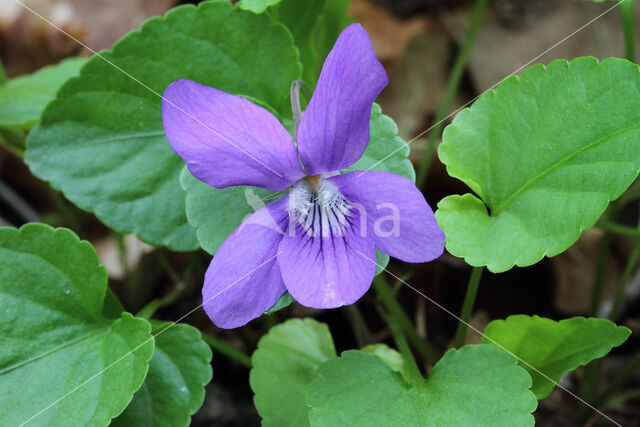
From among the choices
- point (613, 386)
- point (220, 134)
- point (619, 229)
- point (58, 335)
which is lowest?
point (613, 386)

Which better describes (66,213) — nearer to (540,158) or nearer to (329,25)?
(329,25)

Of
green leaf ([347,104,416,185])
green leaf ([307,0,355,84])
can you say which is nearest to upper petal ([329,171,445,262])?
green leaf ([347,104,416,185])

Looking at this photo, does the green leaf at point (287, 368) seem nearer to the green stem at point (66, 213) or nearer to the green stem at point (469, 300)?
the green stem at point (469, 300)

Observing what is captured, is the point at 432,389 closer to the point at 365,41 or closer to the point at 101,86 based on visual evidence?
the point at 365,41

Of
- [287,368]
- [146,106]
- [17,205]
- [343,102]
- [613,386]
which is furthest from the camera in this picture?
[17,205]

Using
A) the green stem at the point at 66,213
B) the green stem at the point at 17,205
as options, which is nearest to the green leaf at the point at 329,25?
the green stem at the point at 66,213

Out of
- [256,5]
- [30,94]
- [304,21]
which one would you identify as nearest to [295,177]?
[256,5]

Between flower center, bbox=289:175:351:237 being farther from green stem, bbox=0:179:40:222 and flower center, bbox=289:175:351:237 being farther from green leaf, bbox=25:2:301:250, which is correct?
green stem, bbox=0:179:40:222

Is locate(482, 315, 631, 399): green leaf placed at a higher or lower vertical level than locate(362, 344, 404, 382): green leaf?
higher

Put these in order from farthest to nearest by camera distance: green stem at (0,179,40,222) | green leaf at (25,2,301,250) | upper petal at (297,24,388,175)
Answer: green stem at (0,179,40,222), green leaf at (25,2,301,250), upper petal at (297,24,388,175)
